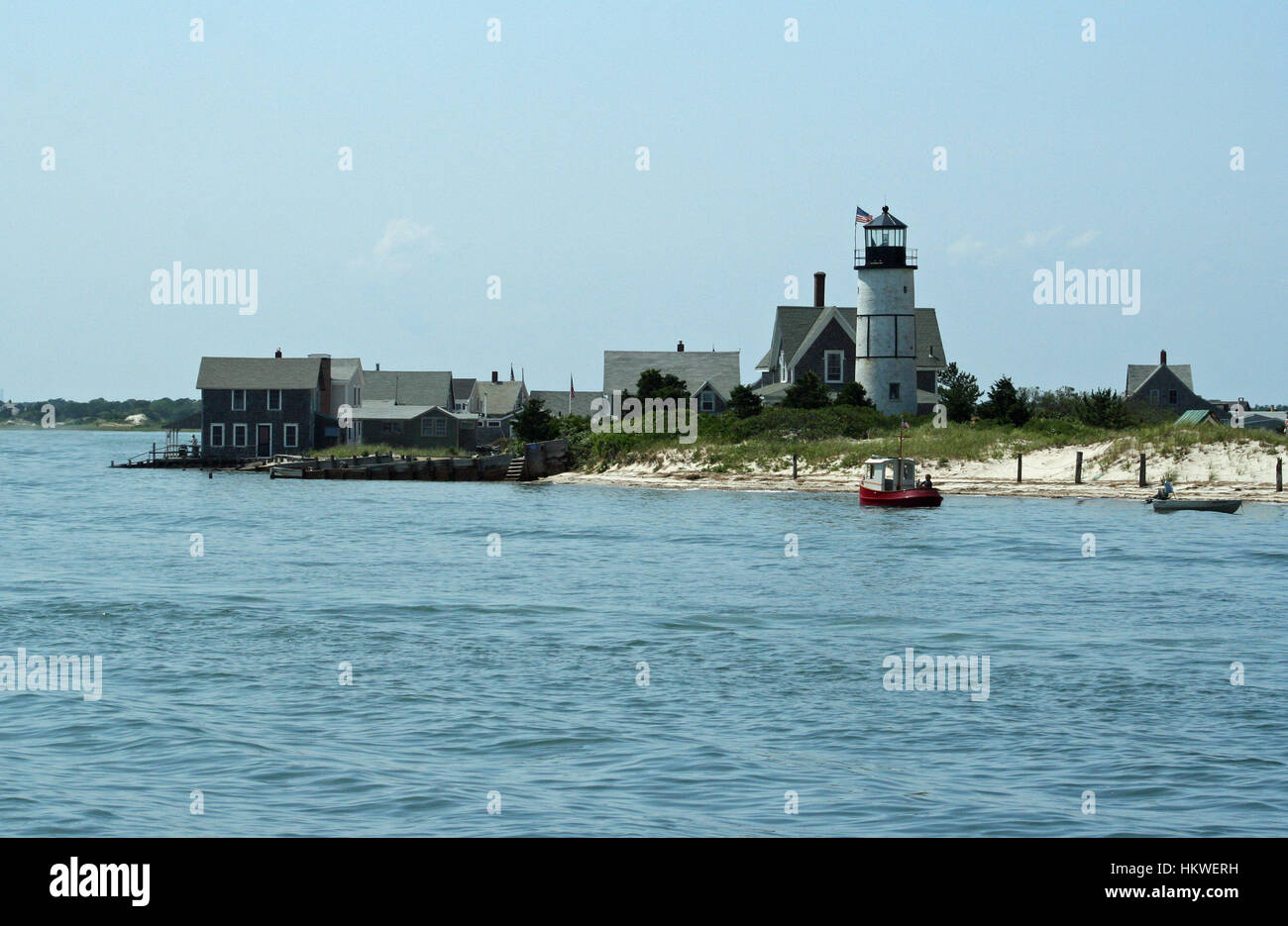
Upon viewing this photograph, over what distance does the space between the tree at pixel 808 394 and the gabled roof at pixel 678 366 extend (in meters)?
16.4

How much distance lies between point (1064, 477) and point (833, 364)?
25467mm

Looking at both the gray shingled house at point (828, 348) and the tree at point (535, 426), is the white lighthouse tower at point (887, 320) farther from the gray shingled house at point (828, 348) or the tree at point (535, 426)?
the tree at point (535, 426)

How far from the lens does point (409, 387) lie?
364 ft

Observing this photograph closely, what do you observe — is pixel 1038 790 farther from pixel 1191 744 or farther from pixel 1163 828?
pixel 1191 744

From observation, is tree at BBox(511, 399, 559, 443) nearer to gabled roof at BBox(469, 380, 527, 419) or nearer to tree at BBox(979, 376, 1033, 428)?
tree at BBox(979, 376, 1033, 428)

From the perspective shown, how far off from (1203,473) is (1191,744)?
4994 centimetres

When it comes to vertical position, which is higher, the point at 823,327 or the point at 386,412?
the point at 823,327

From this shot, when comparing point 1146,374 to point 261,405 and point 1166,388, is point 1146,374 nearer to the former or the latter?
point 1166,388

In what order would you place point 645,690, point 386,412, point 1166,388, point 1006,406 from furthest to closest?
1. point 1166,388
2. point 386,412
3. point 1006,406
4. point 645,690

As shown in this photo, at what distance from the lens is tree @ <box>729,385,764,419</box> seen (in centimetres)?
8281

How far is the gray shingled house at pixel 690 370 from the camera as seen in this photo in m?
98.7

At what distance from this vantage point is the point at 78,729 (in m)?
17.1

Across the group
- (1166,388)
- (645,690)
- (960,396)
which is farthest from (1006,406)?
(645,690)

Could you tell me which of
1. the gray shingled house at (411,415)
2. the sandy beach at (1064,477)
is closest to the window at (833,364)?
the sandy beach at (1064,477)
